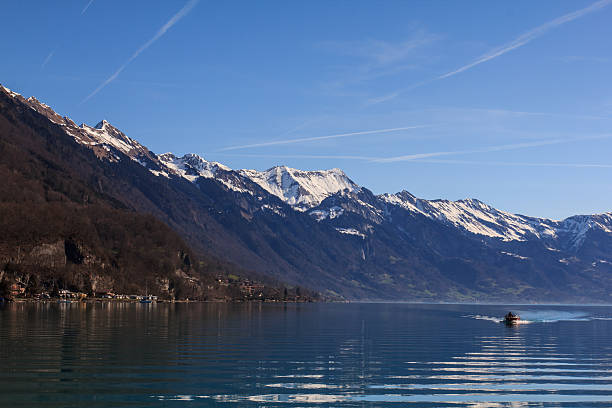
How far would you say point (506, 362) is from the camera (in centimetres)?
9238

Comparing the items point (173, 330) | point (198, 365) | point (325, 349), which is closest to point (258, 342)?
point (325, 349)

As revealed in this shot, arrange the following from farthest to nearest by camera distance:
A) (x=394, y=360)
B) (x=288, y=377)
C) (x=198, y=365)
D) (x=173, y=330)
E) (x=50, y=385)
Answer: (x=173, y=330) → (x=394, y=360) → (x=198, y=365) → (x=288, y=377) → (x=50, y=385)

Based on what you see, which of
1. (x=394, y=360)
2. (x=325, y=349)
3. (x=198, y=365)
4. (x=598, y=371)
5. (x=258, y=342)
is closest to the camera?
(x=198, y=365)

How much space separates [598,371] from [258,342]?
4939cm

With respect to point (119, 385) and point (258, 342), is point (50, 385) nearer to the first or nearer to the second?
point (119, 385)

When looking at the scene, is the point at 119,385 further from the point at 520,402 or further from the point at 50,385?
the point at 520,402

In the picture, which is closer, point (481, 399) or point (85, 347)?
point (481, 399)

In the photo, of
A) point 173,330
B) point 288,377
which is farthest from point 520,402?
point 173,330

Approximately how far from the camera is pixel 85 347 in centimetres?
9138

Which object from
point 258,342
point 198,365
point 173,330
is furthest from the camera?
point 173,330

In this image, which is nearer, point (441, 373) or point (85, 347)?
point (441, 373)

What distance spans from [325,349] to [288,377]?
32.5 meters

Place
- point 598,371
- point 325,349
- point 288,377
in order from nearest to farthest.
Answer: point 288,377 < point 598,371 < point 325,349

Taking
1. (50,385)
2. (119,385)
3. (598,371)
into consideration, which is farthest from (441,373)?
(50,385)
